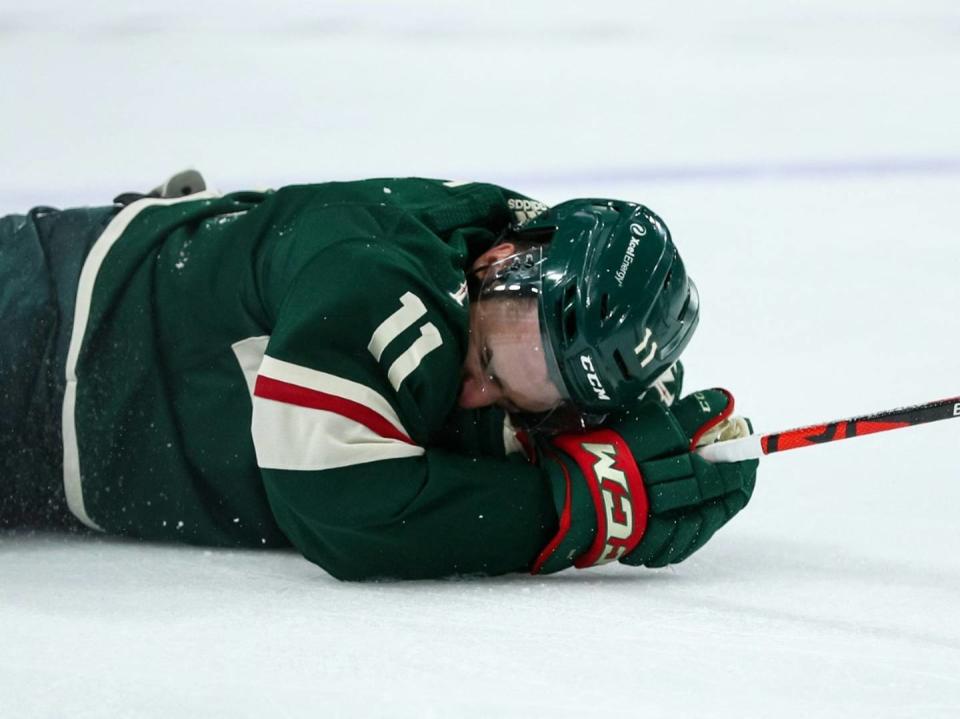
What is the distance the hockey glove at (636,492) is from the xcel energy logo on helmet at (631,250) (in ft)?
0.76

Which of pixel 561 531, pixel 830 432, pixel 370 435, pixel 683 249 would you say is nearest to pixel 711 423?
pixel 830 432

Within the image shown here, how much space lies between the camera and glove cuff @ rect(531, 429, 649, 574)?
1.95 metres

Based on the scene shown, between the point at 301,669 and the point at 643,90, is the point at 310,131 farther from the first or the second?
the point at 301,669

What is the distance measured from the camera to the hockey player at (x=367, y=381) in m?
1.86

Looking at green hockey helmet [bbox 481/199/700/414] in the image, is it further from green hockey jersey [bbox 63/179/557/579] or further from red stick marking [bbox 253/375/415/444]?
red stick marking [bbox 253/375/415/444]

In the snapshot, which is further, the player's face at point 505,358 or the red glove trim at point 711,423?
the red glove trim at point 711,423

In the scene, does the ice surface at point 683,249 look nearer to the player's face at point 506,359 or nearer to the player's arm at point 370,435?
the player's arm at point 370,435

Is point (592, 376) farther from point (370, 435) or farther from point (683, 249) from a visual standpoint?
point (683, 249)

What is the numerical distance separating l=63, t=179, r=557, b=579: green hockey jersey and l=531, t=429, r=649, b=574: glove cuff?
0.04 m

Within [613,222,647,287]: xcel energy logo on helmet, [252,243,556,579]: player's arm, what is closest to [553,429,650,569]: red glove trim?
[252,243,556,579]: player's arm

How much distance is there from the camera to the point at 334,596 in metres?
1.81

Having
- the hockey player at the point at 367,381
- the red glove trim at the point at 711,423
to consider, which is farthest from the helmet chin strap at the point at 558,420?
the red glove trim at the point at 711,423

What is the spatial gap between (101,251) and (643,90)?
222 cm

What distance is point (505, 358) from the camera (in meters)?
A: 2.01
